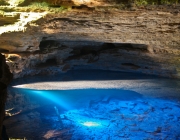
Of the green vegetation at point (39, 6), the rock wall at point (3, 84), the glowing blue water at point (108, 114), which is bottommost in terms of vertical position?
the glowing blue water at point (108, 114)

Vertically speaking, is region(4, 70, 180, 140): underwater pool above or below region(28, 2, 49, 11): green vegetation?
below

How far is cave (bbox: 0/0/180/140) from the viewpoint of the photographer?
5098mm

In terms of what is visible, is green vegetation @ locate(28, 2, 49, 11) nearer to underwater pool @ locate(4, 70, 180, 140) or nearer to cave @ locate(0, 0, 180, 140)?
cave @ locate(0, 0, 180, 140)

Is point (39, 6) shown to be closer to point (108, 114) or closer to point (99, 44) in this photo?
point (108, 114)

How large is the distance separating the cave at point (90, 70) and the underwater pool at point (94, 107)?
33 millimetres

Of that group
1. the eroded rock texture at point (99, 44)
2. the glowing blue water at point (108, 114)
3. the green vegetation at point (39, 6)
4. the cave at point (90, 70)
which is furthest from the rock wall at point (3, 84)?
the glowing blue water at point (108, 114)

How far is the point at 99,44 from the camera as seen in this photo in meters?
9.73

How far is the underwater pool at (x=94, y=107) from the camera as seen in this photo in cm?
673

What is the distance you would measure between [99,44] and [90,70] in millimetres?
1808

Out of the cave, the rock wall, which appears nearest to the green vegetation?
the cave

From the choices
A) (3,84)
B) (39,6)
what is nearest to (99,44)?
(39,6)

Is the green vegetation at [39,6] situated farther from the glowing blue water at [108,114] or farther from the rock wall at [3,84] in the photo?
the glowing blue water at [108,114]

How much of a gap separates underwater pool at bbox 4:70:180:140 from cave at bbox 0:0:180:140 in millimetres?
33

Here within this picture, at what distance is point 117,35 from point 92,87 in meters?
3.11
